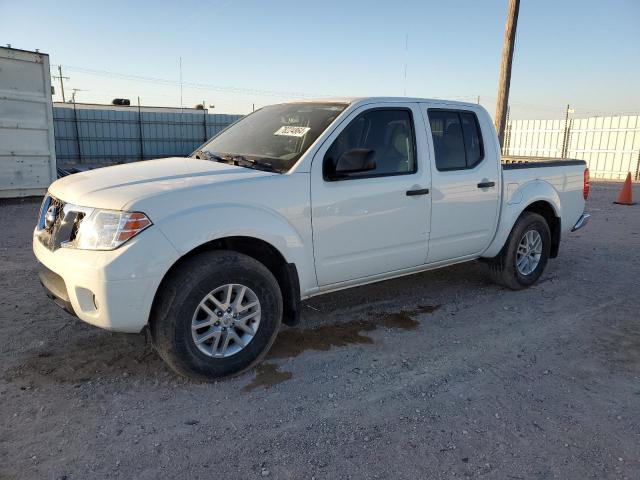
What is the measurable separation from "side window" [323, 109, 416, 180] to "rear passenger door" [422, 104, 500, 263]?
0.25m

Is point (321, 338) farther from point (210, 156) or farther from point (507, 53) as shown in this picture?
point (507, 53)

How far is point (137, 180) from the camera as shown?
11.0 ft

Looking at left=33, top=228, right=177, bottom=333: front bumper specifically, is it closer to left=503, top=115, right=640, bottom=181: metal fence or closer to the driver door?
the driver door

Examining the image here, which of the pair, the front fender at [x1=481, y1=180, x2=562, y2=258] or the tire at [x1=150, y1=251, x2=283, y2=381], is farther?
the front fender at [x1=481, y1=180, x2=562, y2=258]

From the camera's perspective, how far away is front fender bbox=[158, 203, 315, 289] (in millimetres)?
2992

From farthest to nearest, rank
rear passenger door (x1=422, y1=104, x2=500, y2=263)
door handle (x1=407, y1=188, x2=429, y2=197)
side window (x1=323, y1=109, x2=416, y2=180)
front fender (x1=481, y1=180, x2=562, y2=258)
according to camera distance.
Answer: front fender (x1=481, y1=180, x2=562, y2=258) < rear passenger door (x1=422, y1=104, x2=500, y2=263) < door handle (x1=407, y1=188, x2=429, y2=197) < side window (x1=323, y1=109, x2=416, y2=180)

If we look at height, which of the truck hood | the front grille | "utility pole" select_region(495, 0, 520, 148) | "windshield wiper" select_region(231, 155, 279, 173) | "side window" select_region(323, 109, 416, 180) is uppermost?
"utility pole" select_region(495, 0, 520, 148)

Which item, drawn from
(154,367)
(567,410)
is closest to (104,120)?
(154,367)

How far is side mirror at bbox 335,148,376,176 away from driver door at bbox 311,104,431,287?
69 mm

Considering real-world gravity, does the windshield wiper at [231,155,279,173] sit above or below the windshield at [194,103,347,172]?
below

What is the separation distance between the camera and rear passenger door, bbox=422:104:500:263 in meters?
4.35

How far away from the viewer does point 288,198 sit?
343 centimetres

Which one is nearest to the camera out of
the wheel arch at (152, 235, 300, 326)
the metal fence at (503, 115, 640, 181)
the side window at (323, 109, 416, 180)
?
the wheel arch at (152, 235, 300, 326)

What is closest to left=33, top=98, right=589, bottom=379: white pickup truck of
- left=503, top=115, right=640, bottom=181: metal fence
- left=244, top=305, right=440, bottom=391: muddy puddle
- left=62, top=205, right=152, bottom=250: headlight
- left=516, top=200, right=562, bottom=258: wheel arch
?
left=62, top=205, right=152, bottom=250: headlight
